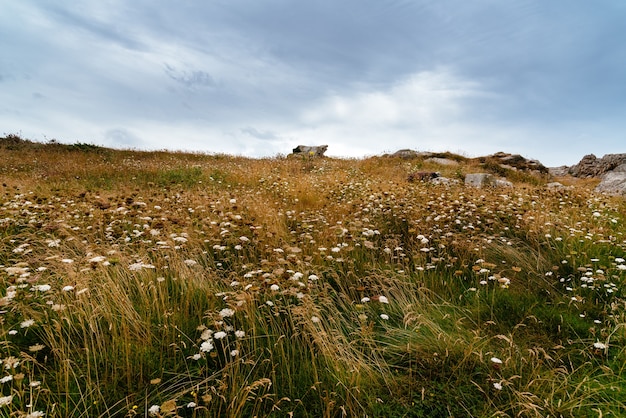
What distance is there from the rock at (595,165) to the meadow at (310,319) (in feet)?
64.9

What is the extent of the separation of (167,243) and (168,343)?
1.94 m

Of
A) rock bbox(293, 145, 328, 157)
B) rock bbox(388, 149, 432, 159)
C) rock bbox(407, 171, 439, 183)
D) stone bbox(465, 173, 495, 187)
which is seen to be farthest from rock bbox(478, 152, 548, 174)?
rock bbox(407, 171, 439, 183)

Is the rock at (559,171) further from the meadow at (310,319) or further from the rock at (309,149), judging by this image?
the meadow at (310,319)

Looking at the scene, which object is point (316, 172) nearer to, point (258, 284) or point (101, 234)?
point (101, 234)

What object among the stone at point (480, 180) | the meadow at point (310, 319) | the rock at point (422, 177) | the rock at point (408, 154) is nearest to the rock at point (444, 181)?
the rock at point (422, 177)

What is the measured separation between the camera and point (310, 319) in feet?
10.5

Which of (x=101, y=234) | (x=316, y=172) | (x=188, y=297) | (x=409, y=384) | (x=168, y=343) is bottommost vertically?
(x=409, y=384)

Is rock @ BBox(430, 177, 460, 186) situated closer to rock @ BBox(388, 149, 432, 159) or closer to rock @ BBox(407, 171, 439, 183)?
rock @ BBox(407, 171, 439, 183)

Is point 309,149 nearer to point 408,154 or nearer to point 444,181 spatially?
point 408,154

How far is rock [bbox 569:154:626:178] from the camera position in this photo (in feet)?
70.7

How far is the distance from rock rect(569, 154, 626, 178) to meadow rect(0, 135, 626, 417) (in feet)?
64.9

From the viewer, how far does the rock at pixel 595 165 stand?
21.6m

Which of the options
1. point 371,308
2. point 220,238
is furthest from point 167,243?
point 371,308

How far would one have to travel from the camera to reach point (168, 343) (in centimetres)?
304
